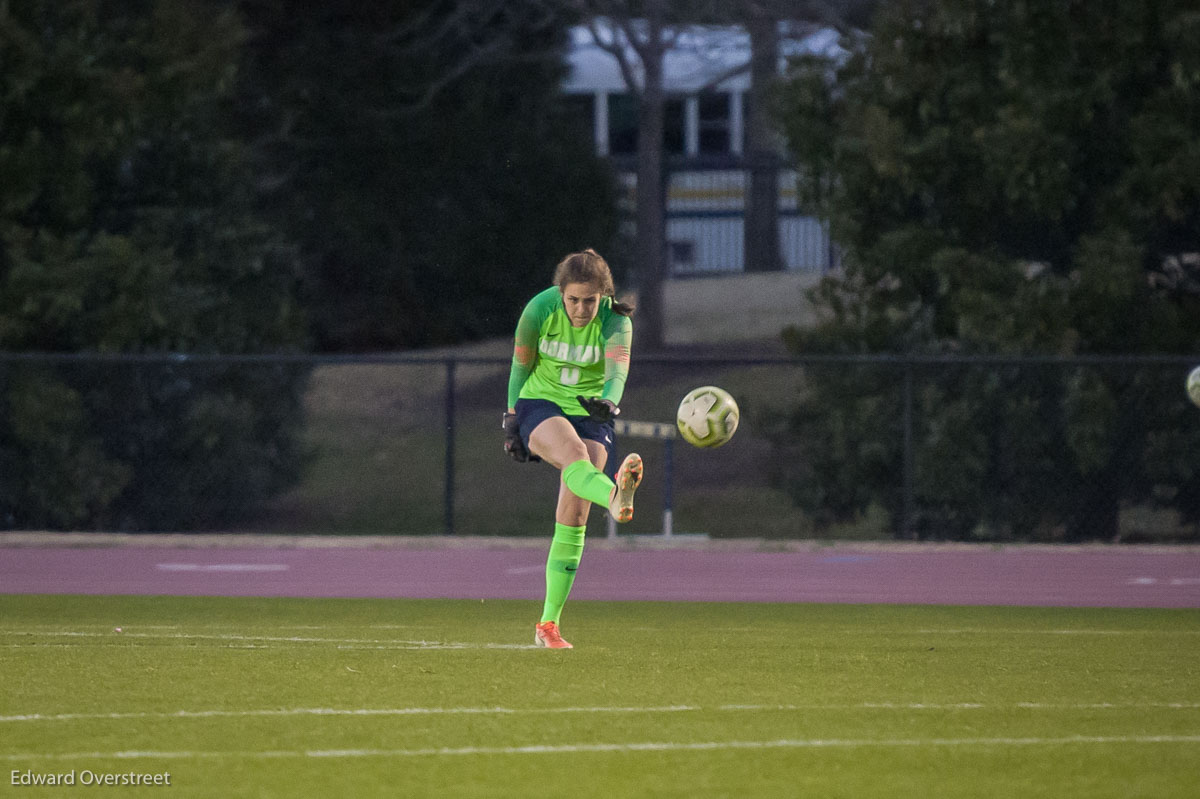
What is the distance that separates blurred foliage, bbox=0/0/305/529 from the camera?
22703mm

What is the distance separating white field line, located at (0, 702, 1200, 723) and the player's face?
261cm


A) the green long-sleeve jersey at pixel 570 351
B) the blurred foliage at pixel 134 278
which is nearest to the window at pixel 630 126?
the blurred foliage at pixel 134 278

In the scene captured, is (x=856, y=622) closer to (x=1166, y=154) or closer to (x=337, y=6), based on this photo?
(x=1166, y=154)

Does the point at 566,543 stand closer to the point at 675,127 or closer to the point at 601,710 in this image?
the point at 601,710

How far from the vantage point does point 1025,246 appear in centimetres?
2338

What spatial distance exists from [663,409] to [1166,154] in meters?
12.7

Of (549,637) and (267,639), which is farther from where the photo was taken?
(267,639)

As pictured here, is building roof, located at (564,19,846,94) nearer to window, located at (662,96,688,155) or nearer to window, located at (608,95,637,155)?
window, located at (662,96,688,155)

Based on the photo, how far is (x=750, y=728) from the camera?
8242 millimetres

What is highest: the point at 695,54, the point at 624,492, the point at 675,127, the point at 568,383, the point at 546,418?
the point at 695,54

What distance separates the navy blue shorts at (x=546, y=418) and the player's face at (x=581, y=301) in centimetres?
53

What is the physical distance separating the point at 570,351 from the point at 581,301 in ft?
1.15

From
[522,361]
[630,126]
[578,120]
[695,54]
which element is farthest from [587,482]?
[630,126]

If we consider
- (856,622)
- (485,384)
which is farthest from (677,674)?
(485,384)
